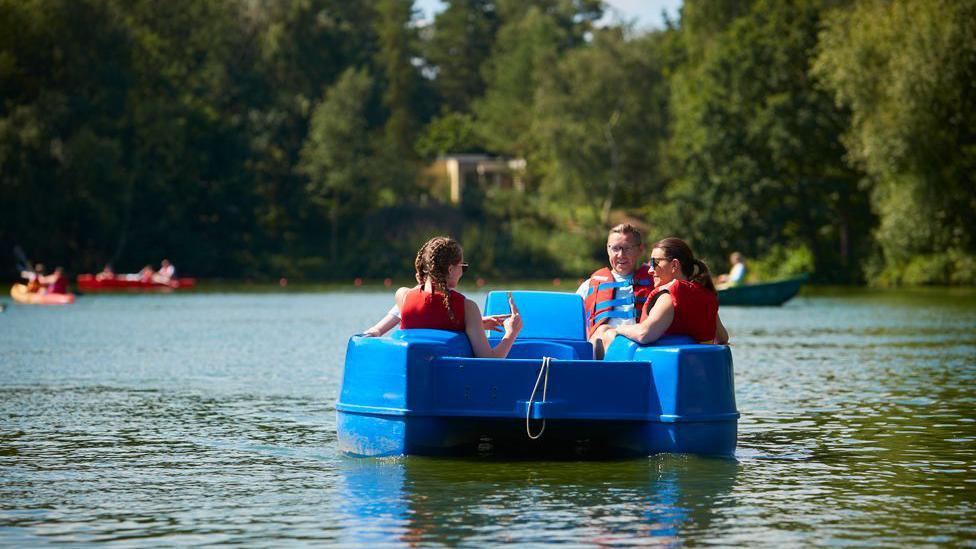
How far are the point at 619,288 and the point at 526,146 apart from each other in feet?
296

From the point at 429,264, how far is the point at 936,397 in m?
8.03

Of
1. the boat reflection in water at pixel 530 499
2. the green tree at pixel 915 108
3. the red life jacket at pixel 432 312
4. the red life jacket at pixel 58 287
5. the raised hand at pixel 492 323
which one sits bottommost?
the boat reflection in water at pixel 530 499

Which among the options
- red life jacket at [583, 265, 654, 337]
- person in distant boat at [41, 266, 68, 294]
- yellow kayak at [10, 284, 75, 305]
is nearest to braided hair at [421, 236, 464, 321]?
red life jacket at [583, 265, 654, 337]

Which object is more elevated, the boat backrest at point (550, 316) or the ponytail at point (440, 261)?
the ponytail at point (440, 261)

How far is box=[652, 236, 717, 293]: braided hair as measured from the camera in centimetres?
1253

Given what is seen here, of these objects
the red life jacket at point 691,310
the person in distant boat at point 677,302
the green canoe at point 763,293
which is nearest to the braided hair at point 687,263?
the person in distant boat at point 677,302

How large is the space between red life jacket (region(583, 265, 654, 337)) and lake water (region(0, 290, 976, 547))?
126 cm

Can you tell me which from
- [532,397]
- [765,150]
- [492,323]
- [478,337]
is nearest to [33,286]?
[765,150]

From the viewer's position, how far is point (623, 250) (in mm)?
12836

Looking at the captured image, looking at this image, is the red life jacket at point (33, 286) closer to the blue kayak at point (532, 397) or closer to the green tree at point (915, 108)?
the green tree at point (915, 108)

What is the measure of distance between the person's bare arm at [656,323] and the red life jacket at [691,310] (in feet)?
0.23

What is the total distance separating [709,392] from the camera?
39.1 feet

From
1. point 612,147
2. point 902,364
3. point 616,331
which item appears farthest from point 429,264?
point 612,147

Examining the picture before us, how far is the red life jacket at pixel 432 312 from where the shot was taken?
1215 centimetres
